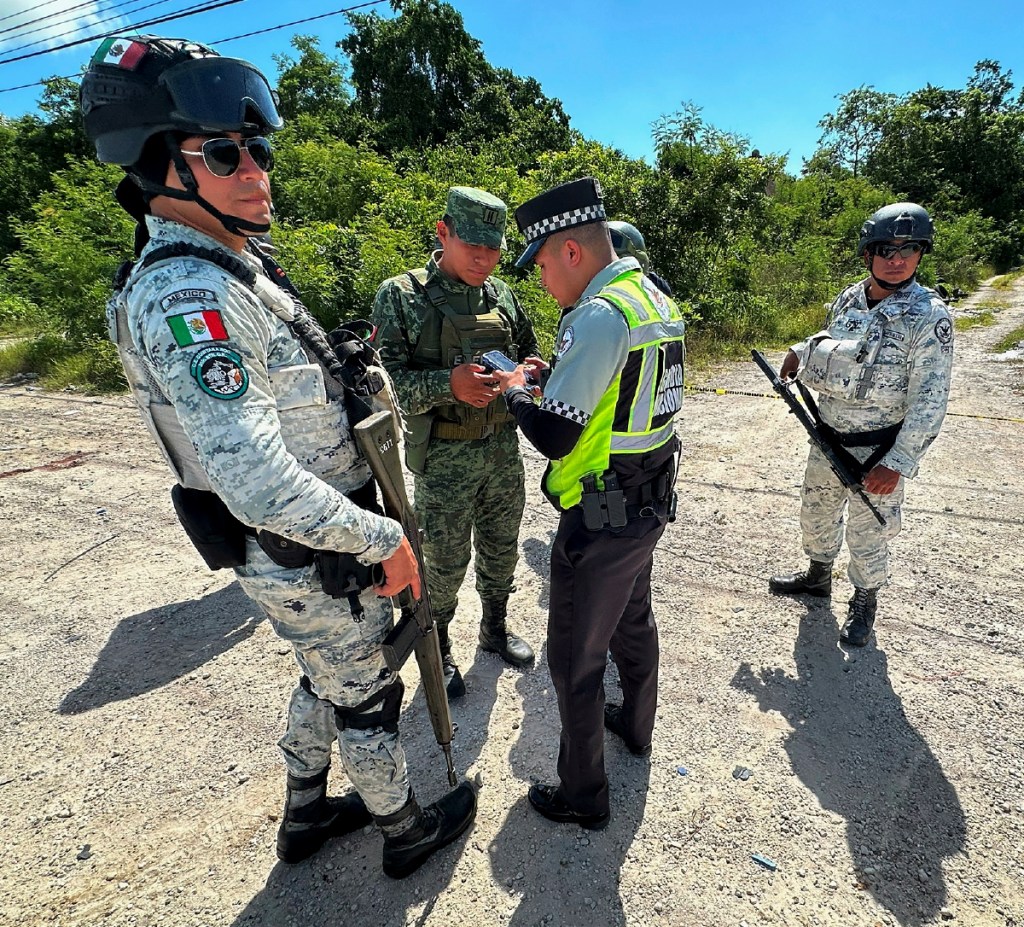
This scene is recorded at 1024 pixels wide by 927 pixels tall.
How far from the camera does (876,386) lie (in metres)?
2.67

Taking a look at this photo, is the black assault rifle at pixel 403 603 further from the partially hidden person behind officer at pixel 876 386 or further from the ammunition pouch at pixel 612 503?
the partially hidden person behind officer at pixel 876 386

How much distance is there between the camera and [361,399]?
1.54 metres

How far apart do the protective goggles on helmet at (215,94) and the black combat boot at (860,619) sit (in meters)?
3.23

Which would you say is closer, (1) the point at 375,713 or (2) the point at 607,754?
(1) the point at 375,713

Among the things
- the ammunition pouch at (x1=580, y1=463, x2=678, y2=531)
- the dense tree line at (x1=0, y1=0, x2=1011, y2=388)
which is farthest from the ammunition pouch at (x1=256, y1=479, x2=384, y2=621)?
the dense tree line at (x1=0, y1=0, x2=1011, y2=388)

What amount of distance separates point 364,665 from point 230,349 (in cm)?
95

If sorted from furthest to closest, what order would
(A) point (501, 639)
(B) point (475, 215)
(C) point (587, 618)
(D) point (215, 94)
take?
(A) point (501, 639)
(B) point (475, 215)
(C) point (587, 618)
(D) point (215, 94)

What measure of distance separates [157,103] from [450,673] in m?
2.32

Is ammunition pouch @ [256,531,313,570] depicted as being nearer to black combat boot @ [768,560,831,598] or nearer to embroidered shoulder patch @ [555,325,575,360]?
embroidered shoulder patch @ [555,325,575,360]

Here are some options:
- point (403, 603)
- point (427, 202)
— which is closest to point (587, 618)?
point (403, 603)

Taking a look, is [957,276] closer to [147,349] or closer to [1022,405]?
[1022,405]

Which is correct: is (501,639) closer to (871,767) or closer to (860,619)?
(871,767)

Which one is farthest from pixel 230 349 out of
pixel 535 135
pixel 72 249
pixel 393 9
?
pixel 393 9

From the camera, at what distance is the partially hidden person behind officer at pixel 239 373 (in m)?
1.15
